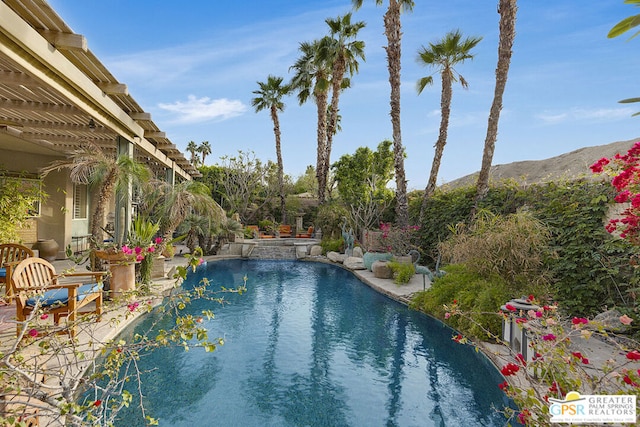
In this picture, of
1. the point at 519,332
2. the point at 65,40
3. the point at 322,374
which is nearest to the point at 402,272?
the point at 519,332

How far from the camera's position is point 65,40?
4207 mm

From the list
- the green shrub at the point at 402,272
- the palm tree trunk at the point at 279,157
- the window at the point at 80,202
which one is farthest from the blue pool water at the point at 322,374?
the palm tree trunk at the point at 279,157

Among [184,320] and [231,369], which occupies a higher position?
[184,320]

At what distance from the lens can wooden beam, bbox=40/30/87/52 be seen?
415 centimetres

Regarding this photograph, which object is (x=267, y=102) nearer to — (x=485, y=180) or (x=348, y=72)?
(x=348, y=72)

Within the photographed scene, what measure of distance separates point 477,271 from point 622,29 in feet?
22.0

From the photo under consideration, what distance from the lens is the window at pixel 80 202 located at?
12.6 meters

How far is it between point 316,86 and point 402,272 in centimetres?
1314

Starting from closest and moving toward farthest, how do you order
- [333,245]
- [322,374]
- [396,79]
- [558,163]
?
[322,374] → [396,79] → [333,245] → [558,163]

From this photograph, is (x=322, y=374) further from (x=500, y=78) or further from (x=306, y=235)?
(x=306, y=235)

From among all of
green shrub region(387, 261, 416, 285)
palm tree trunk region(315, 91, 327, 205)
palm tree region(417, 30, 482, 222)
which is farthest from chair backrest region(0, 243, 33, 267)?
palm tree trunk region(315, 91, 327, 205)

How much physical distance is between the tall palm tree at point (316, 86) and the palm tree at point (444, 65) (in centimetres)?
700

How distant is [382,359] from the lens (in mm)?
5641

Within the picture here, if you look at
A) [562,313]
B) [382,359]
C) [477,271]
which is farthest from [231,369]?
[562,313]
